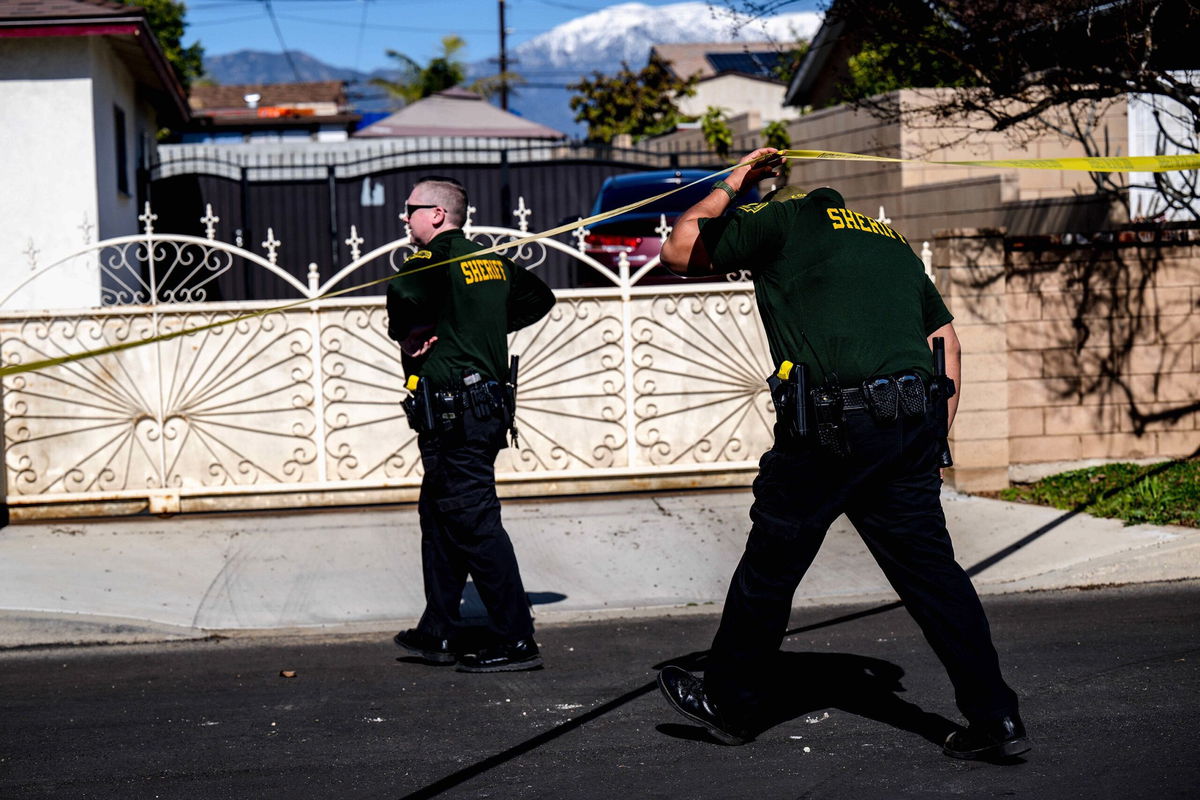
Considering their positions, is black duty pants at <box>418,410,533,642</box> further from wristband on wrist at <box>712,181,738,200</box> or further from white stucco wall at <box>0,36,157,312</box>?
white stucco wall at <box>0,36,157,312</box>

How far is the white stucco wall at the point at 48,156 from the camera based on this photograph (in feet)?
40.6

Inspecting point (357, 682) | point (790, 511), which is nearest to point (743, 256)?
point (790, 511)

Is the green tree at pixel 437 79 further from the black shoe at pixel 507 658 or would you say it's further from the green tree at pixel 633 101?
the black shoe at pixel 507 658

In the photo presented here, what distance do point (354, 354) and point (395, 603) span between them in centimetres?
229

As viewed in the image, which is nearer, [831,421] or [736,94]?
[831,421]

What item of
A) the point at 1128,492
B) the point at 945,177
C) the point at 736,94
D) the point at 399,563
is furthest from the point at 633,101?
the point at 399,563

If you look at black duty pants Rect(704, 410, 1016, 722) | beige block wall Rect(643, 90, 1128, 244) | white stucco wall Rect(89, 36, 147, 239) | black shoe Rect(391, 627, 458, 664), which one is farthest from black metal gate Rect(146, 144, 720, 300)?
black duty pants Rect(704, 410, 1016, 722)

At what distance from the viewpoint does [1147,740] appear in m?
4.50

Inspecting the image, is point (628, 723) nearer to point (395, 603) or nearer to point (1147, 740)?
point (1147, 740)

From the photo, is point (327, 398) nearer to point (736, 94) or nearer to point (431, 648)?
point (431, 648)

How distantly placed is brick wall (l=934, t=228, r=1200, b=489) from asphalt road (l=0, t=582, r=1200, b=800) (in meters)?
2.59

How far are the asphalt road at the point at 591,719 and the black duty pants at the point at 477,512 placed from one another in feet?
1.02

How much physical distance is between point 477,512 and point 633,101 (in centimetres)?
2802

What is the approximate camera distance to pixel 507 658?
5.71 m
